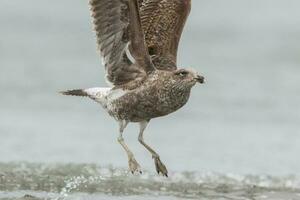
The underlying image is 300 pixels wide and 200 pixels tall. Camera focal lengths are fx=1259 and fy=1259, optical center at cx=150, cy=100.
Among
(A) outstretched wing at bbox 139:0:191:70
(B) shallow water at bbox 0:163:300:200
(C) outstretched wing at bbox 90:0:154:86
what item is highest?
(A) outstretched wing at bbox 139:0:191:70

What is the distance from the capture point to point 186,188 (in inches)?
594

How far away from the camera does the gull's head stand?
12963mm

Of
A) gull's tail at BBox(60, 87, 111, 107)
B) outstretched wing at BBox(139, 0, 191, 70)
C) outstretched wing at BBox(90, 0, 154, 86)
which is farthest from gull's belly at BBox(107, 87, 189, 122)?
outstretched wing at BBox(139, 0, 191, 70)

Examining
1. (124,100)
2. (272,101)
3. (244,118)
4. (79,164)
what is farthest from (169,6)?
(272,101)

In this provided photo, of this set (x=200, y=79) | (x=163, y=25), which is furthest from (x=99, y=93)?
(x=200, y=79)

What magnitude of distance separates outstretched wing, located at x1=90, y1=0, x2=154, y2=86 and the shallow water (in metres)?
1.46

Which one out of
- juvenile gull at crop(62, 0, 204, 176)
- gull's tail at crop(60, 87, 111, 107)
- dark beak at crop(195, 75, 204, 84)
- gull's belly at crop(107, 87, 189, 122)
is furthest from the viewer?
gull's tail at crop(60, 87, 111, 107)

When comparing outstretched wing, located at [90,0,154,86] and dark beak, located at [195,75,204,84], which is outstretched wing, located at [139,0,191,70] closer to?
outstretched wing, located at [90,0,154,86]

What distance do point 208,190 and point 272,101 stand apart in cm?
758

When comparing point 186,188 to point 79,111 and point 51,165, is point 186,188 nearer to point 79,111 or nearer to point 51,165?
point 51,165

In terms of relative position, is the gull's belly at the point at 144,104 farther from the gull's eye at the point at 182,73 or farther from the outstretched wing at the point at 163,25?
the outstretched wing at the point at 163,25

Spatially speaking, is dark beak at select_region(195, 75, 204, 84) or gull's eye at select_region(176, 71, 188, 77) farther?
gull's eye at select_region(176, 71, 188, 77)

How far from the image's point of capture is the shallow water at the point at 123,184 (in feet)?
46.7

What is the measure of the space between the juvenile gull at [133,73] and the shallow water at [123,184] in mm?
834
